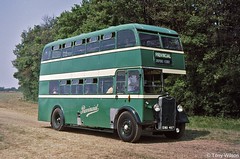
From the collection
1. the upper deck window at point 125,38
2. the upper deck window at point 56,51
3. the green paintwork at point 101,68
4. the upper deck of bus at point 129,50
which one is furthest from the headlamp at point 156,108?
the upper deck window at point 56,51

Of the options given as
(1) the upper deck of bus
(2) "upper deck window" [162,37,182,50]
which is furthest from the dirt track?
(2) "upper deck window" [162,37,182,50]

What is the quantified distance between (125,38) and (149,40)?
2.94 feet

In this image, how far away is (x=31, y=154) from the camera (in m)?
10.1

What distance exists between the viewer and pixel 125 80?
13.1m

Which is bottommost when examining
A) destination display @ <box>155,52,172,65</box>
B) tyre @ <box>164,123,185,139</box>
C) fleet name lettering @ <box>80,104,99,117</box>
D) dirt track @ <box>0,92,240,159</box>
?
dirt track @ <box>0,92,240,159</box>

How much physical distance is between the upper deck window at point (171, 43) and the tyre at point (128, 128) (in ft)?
9.59

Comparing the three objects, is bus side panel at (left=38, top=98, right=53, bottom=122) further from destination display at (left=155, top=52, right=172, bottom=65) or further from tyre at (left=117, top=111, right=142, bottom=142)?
destination display at (left=155, top=52, right=172, bottom=65)

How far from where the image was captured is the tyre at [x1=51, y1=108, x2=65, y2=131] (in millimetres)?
17206

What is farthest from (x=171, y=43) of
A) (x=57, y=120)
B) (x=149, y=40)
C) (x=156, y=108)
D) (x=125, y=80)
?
(x=57, y=120)

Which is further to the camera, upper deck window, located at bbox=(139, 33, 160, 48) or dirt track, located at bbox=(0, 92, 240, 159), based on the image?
upper deck window, located at bbox=(139, 33, 160, 48)

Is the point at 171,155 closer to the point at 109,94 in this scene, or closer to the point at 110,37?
the point at 109,94

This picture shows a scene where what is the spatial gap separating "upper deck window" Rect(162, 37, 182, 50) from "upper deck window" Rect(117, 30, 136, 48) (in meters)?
1.31

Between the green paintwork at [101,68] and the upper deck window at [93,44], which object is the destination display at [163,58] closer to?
the green paintwork at [101,68]

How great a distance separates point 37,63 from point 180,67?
3719 centimetres
